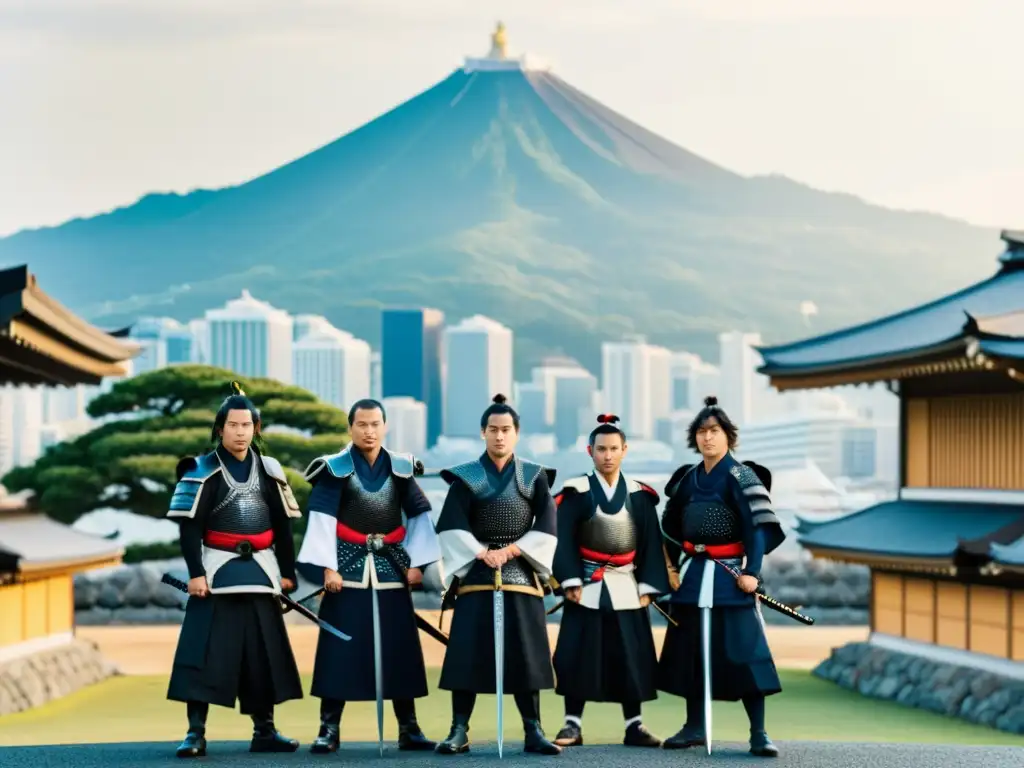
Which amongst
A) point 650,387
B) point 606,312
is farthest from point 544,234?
point 650,387

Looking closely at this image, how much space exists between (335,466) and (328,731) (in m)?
1.05

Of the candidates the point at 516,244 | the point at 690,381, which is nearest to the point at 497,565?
the point at 690,381

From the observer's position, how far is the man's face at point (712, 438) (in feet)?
22.1

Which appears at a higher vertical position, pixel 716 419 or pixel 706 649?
pixel 716 419

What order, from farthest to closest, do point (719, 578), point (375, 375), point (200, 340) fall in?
point (375, 375) → point (200, 340) → point (719, 578)

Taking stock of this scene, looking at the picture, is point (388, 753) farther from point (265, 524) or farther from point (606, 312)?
point (606, 312)

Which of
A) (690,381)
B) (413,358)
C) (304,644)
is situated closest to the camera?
(304,644)

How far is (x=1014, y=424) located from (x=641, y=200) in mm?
137438

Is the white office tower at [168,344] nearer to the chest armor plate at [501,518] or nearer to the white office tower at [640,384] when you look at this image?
the white office tower at [640,384]

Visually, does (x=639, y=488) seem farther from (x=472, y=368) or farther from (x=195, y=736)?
(x=472, y=368)

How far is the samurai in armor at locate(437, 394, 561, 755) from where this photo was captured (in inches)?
261

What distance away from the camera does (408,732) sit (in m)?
6.67

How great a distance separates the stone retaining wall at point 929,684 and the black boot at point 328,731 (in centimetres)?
644

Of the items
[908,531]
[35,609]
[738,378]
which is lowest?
[35,609]
